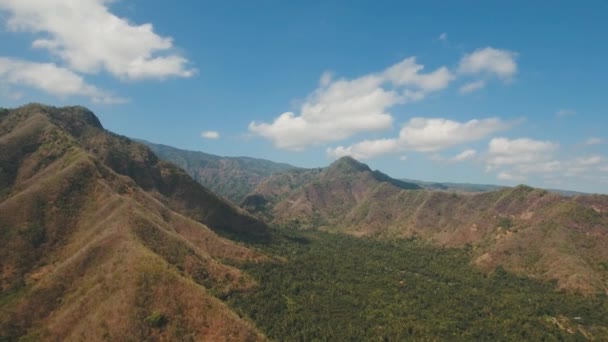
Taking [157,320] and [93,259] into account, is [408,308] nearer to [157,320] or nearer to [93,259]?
[157,320]

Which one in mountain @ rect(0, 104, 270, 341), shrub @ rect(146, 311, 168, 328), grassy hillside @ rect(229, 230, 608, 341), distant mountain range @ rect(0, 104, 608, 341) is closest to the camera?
shrub @ rect(146, 311, 168, 328)

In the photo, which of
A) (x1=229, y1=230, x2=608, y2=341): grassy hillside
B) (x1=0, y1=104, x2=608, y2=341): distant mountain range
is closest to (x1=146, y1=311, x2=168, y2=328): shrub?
(x1=0, y1=104, x2=608, y2=341): distant mountain range

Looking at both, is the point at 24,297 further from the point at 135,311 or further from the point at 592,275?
the point at 592,275

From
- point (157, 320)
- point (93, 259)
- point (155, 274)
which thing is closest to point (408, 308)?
point (155, 274)

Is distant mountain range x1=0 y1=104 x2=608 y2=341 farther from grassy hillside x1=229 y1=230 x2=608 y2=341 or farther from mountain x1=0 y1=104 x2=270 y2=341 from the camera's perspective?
grassy hillside x1=229 y1=230 x2=608 y2=341

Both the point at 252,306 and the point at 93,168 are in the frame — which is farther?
the point at 93,168

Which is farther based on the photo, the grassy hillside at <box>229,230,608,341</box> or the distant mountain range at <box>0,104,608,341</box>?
the grassy hillside at <box>229,230,608,341</box>

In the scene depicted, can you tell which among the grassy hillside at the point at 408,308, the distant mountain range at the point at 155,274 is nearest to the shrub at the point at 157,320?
the distant mountain range at the point at 155,274

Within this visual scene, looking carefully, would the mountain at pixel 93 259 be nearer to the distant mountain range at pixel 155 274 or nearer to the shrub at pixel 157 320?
the shrub at pixel 157 320

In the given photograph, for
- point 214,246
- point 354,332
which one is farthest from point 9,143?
point 354,332
